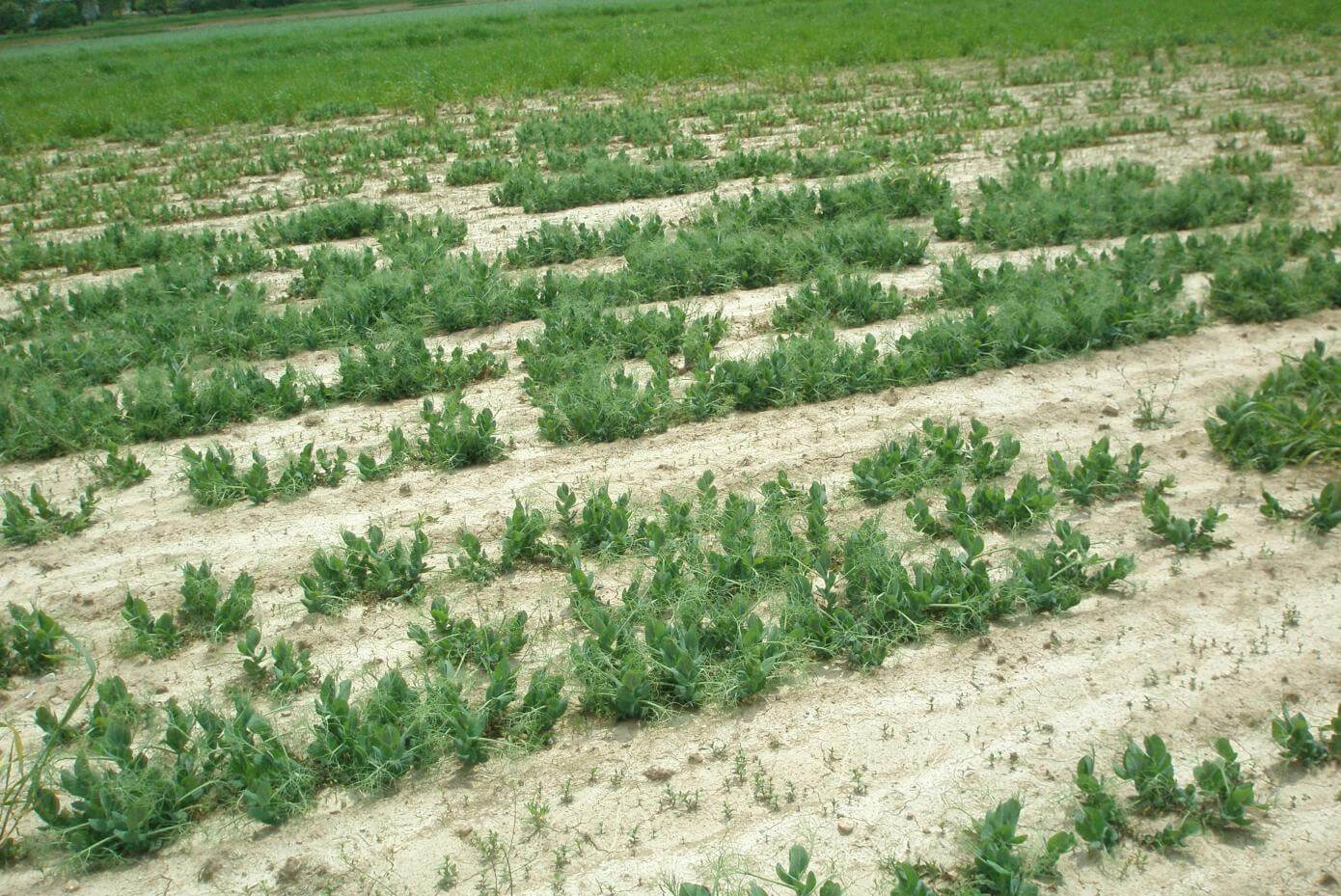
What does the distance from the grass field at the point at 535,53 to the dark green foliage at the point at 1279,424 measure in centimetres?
1477

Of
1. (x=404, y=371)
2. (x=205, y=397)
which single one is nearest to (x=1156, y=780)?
(x=404, y=371)

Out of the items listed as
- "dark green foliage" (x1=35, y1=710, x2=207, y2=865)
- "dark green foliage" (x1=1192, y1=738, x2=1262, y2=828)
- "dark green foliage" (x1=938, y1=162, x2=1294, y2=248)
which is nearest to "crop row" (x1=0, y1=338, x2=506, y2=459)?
"dark green foliage" (x1=35, y1=710, x2=207, y2=865)

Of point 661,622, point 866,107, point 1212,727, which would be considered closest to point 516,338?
point 661,622

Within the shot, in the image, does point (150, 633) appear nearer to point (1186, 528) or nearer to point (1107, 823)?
point (1107, 823)

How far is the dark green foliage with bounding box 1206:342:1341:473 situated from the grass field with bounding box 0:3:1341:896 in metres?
0.03

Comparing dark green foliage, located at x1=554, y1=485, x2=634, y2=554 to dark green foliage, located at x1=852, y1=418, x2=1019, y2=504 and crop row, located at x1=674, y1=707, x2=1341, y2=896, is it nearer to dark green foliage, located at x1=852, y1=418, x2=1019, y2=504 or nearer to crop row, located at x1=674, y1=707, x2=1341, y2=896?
dark green foliage, located at x1=852, y1=418, x2=1019, y2=504

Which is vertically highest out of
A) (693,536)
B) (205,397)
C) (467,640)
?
(205,397)

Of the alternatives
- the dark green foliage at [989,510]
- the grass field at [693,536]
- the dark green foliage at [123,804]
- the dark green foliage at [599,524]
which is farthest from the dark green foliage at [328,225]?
the dark green foliage at [123,804]

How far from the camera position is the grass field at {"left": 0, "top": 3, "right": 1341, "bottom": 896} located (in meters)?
3.47

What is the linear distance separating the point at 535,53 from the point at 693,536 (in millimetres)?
20931

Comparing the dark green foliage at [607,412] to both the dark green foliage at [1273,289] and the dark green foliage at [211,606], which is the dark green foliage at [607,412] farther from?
the dark green foliage at [1273,289]

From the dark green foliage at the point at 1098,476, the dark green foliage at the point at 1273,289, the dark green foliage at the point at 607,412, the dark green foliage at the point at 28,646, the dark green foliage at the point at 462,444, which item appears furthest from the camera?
the dark green foliage at the point at 1273,289

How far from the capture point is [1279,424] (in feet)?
18.0

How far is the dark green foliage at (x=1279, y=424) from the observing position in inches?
211
